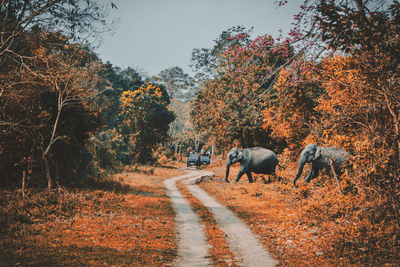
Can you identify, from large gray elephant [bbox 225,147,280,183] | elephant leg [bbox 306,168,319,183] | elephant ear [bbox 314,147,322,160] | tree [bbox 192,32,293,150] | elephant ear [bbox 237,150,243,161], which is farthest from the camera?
tree [bbox 192,32,293,150]

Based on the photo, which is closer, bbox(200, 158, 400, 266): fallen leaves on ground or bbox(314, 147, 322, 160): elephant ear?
bbox(200, 158, 400, 266): fallen leaves on ground

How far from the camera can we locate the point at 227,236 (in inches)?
308

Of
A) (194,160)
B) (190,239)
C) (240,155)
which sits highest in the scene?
(240,155)

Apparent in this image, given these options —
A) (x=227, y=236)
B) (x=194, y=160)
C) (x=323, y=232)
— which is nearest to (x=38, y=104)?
(x=227, y=236)

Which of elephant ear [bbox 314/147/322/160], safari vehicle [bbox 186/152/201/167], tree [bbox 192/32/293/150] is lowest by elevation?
safari vehicle [bbox 186/152/201/167]

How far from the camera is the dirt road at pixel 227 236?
19.5 ft

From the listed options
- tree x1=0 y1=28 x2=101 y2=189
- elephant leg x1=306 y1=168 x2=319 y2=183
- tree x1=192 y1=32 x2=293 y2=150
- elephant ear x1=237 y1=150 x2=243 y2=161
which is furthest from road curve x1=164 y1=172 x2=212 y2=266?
tree x1=192 y1=32 x2=293 y2=150

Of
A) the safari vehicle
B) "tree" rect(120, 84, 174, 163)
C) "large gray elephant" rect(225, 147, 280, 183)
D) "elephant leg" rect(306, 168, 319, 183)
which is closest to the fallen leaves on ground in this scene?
"elephant leg" rect(306, 168, 319, 183)

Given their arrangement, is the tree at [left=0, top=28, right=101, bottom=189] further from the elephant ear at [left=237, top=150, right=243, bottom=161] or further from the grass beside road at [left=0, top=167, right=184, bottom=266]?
the elephant ear at [left=237, top=150, right=243, bottom=161]

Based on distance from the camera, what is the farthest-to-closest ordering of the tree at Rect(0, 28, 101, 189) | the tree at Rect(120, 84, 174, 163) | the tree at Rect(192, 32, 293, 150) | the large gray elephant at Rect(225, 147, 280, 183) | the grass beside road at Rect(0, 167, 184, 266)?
the tree at Rect(120, 84, 174, 163), the tree at Rect(192, 32, 293, 150), the large gray elephant at Rect(225, 147, 280, 183), the tree at Rect(0, 28, 101, 189), the grass beside road at Rect(0, 167, 184, 266)

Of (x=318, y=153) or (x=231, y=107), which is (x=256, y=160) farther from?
(x=231, y=107)

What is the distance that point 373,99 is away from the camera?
657 centimetres

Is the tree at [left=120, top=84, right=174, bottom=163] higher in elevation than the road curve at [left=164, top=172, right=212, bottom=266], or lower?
higher

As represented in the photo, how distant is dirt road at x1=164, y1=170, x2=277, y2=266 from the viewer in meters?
5.95
